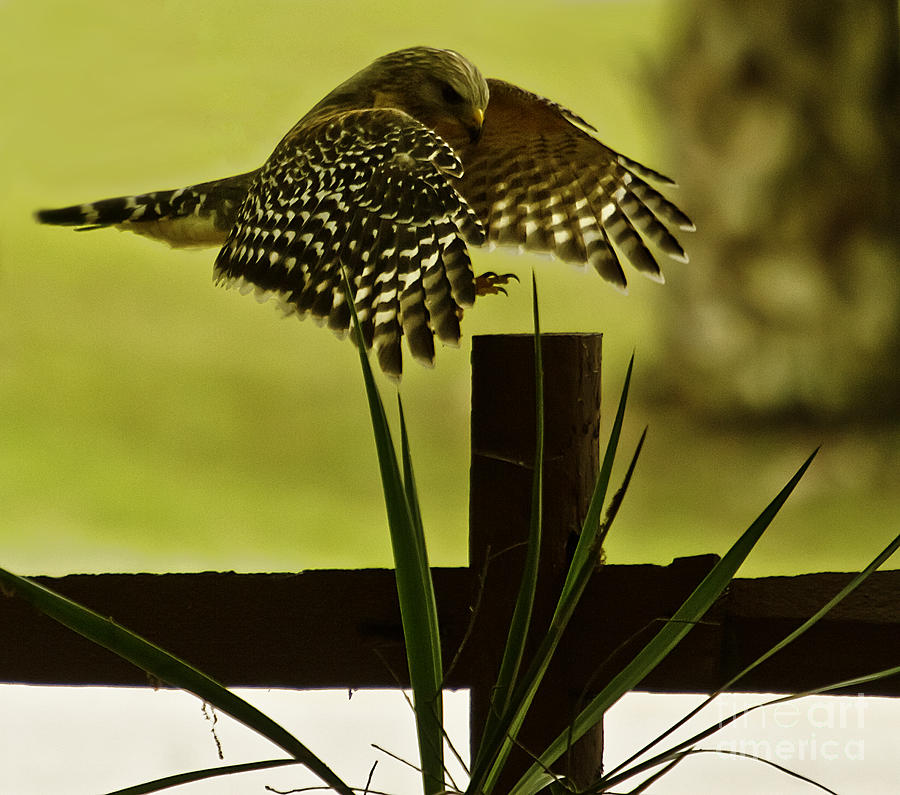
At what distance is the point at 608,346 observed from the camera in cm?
152

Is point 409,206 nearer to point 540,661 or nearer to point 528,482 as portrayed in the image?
point 528,482

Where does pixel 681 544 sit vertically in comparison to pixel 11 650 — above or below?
above

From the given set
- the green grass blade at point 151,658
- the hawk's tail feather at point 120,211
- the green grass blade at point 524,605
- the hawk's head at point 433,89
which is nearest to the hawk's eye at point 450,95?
the hawk's head at point 433,89

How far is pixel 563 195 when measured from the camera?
3.42ft

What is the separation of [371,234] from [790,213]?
3.58 ft

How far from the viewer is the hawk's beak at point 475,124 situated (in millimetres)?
A: 953

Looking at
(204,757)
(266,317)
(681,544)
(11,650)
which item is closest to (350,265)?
(11,650)

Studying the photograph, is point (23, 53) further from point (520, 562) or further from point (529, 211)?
point (520, 562)

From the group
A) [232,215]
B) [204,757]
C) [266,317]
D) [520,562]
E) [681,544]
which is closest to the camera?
[520,562]

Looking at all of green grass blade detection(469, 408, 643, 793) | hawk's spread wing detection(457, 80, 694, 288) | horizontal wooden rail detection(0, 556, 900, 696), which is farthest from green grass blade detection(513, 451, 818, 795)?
hawk's spread wing detection(457, 80, 694, 288)

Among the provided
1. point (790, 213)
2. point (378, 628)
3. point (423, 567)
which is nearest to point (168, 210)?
point (378, 628)

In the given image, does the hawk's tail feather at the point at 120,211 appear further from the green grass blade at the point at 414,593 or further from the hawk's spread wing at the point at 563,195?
the green grass blade at the point at 414,593

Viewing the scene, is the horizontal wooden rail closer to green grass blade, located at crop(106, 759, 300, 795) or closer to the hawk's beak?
green grass blade, located at crop(106, 759, 300, 795)

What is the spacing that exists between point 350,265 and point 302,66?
786 mm
